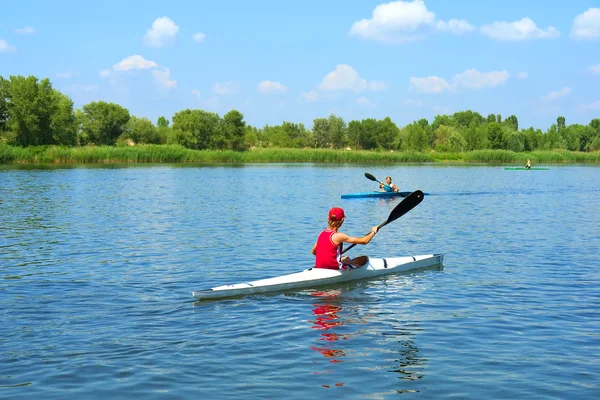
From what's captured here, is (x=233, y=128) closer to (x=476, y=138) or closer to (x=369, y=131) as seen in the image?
(x=369, y=131)

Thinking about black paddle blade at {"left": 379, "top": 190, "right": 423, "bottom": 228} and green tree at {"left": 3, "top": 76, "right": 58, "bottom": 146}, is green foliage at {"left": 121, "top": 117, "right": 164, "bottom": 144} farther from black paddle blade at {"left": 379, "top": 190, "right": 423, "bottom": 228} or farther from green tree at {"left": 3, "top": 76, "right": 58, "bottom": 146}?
black paddle blade at {"left": 379, "top": 190, "right": 423, "bottom": 228}

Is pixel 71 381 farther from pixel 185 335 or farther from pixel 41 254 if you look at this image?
pixel 41 254

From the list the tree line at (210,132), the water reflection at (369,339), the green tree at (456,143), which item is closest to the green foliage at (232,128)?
the tree line at (210,132)

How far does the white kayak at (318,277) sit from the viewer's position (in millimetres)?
10500

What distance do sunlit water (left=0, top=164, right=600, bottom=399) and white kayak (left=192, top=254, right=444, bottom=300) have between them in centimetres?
16

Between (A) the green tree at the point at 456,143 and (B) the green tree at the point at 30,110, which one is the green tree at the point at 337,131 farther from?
(B) the green tree at the point at 30,110

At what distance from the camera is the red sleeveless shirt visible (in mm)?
11555

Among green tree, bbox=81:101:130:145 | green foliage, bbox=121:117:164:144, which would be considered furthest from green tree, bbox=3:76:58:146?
green foliage, bbox=121:117:164:144

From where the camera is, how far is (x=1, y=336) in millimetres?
8555

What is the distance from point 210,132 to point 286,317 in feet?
322

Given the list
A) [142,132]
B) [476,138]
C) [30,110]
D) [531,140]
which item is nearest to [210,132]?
[142,132]

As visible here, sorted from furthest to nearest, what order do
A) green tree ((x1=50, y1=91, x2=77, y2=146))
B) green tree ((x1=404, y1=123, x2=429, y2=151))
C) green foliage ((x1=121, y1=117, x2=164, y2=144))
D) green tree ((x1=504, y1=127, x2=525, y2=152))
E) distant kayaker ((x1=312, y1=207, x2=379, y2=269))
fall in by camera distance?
green tree ((x1=404, y1=123, x2=429, y2=151))
green tree ((x1=504, y1=127, x2=525, y2=152))
green foliage ((x1=121, y1=117, x2=164, y2=144))
green tree ((x1=50, y1=91, x2=77, y2=146))
distant kayaker ((x1=312, y1=207, x2=379, y2=269))

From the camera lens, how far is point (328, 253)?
11.7m

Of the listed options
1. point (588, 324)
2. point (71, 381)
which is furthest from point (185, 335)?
point (588, 324)
